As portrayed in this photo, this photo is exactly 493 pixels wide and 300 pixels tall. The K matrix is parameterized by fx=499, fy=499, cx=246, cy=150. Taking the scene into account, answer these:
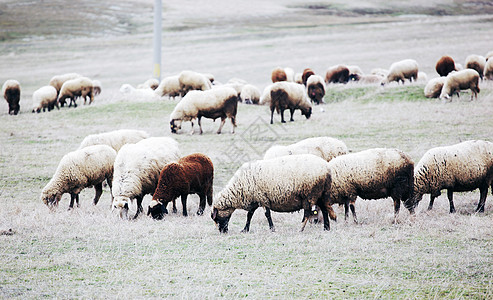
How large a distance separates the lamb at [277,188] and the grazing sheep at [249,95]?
14738 millimetres

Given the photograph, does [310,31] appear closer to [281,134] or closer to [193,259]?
[281,134]

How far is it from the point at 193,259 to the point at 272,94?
A: 1225 centimetres

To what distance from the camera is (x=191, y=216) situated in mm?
10062

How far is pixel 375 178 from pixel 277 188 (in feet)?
6.06

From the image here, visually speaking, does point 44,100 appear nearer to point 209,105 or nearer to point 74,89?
point 74,89

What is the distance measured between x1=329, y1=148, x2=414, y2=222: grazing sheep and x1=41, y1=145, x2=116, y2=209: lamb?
17.3 ft

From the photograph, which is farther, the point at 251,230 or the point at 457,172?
the point at 457,172

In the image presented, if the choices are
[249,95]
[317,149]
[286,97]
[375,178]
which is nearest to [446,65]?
[249,95]

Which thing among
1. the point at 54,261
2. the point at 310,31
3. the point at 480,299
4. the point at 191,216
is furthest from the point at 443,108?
the point at 310,31

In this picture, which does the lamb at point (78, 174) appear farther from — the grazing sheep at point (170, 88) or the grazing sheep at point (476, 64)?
the grazing sheep at point (476, 64)

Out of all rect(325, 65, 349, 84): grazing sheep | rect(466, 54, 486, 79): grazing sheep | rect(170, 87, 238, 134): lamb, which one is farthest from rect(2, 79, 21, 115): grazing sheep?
rect(466, 54, 486, 79): grazing sheep

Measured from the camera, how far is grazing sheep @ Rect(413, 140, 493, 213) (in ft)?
31.3

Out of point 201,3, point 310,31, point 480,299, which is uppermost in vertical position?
point 201,3

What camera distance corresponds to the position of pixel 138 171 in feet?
34.3
